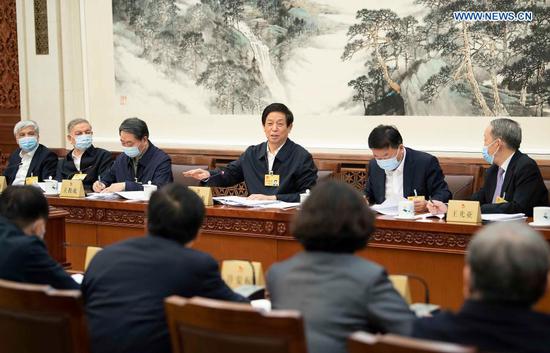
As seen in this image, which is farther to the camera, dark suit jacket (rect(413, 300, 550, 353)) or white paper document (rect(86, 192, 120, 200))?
white paper document (rect(86, 192, 120, 200))

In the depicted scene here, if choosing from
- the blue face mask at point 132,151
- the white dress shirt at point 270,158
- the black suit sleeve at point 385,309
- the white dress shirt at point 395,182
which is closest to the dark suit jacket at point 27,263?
the black suit sleeve at point 385,309

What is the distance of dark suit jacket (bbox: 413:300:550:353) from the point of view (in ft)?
5.82

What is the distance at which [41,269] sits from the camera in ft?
9.07

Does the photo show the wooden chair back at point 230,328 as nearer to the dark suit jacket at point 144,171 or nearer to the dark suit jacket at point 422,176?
the dark suit jacket at point 422,176

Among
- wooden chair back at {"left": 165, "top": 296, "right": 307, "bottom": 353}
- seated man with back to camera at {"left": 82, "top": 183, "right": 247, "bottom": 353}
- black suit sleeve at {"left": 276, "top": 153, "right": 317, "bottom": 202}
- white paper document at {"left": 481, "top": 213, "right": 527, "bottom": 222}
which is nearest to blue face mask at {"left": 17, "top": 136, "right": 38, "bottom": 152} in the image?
black suit sleeve at {"left": 276, "top": 153, "right": 317, "bottom": 202}

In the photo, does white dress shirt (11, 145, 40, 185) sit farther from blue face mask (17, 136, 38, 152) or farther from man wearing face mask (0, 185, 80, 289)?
man wearing face mask (0, 185, 80, 289)

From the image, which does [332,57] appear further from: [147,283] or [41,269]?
[147,283]

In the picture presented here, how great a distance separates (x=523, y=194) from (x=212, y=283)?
2544 millimetres

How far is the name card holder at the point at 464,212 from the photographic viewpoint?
161 inches

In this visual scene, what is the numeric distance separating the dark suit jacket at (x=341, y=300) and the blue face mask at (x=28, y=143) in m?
4.69

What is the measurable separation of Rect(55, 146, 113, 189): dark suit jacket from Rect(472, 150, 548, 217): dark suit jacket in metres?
2.92

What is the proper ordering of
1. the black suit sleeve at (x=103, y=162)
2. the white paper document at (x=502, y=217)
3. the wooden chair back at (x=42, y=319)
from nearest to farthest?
1. the wooden chair back at (x=42, y=319)
2. the white paper document at (x=502, y=217)
3. the black suit sleeve at (x=103, y=162)

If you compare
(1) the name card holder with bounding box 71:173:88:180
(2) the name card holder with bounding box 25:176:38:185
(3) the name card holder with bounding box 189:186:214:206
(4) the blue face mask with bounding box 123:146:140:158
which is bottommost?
(3) the name card holder with bounding box 189:186:214:206

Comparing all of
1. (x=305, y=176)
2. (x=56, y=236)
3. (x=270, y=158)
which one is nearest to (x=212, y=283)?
(x=56, y=236)
